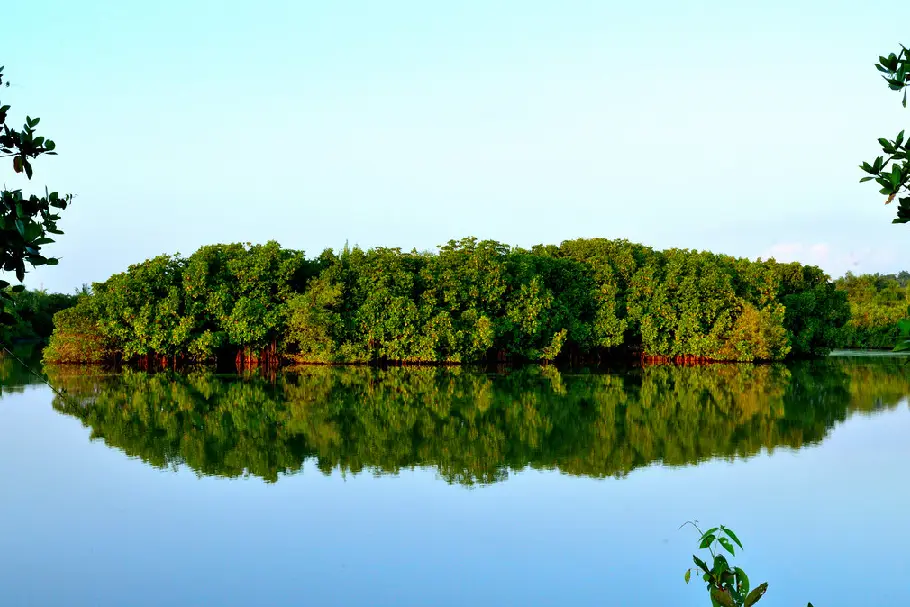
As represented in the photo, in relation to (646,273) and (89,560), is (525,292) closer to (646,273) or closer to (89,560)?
(646,273)

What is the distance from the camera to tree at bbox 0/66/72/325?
128 inches

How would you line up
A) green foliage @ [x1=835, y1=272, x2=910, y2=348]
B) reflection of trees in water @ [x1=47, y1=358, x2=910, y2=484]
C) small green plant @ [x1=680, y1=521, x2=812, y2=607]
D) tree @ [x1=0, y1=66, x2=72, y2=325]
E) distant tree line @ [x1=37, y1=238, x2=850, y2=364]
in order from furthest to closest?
green foliage @ [x1=835, y1=272, x2=910, y2=348] → distant tree line @ [x1=37, y1=238, x2=850, y2=364] → reflection of trees in water @ [x1=47, y1=358, x2=910, y2=484] → small green plant @ [x1=680, y1=521, x2=812, y2=607] → tree @ [x1=0, y1=66, x2=72, y2=325]

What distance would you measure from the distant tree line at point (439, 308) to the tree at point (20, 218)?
1302 inches

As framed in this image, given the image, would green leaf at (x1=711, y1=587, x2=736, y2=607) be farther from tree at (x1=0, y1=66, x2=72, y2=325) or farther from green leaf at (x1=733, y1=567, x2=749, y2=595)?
tree at (x1=0, y1=66, x2=72, y2=325)

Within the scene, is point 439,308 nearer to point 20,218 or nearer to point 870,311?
point 870,311

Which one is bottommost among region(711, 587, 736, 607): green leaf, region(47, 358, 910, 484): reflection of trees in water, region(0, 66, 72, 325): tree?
region(47, 358, 910, 484): reflection of trees in water

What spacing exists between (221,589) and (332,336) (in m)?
29.1

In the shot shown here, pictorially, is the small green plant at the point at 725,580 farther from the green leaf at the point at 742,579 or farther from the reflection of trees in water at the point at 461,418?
the reflection of trees in water at the point at 461,418

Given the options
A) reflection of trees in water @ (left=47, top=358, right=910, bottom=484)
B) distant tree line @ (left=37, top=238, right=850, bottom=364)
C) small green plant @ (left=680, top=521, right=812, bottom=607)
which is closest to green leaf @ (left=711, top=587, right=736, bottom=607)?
small green plant @ (left=680, top=521, right=812, bottom=607)

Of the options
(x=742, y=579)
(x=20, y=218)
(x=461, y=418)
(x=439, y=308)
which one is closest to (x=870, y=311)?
(x=439, y=308)

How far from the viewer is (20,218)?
10.7 feet

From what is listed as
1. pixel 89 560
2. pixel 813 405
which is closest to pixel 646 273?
pixel 813 405

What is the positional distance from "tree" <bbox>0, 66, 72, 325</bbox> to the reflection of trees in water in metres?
8.99

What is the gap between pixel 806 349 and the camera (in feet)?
143
